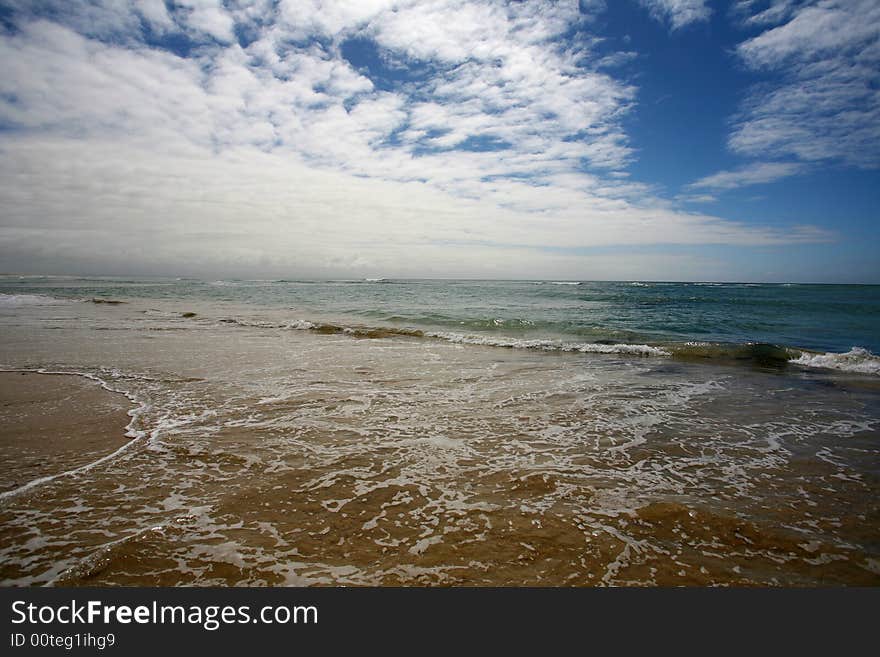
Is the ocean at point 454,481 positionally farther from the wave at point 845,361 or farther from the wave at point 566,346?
the wave at point 566,346

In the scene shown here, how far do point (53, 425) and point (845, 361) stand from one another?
57.8ft

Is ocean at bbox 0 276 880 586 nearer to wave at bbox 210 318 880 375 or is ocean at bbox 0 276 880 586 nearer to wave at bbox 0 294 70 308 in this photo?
wave at bbox 210 318 880 375

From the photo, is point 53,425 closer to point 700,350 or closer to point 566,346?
point 566,346

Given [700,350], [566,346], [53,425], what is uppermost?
[700,350]

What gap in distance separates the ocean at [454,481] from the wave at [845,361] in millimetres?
657

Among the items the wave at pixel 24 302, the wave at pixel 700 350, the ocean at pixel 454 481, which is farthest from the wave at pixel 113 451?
the wave at pixel 24 302

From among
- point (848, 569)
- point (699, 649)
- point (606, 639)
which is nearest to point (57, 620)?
point (606, 639)

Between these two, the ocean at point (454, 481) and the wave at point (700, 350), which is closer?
the ocean at point (454, 481)

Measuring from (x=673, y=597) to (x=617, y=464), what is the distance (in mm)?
2200

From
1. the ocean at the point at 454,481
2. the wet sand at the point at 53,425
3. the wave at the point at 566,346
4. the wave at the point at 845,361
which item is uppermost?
the wave at the point at 845,361

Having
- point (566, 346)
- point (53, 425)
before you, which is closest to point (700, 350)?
point (566, 346)

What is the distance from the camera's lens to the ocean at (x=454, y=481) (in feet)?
9.78

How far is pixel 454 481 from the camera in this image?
14.2ft

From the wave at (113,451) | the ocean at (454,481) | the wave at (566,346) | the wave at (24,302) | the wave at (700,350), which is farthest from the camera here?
the wave at (24,302)
